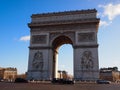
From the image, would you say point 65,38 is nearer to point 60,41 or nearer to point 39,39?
point 60,41

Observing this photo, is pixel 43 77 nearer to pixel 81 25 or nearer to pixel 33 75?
pixel 33 75

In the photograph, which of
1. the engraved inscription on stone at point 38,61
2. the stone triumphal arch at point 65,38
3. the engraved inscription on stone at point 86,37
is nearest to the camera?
the stone triumphal arch at point 65,38

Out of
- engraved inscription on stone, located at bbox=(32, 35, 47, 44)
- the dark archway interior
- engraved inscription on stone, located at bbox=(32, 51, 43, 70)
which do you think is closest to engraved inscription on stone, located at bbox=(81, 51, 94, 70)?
the dark archway interior

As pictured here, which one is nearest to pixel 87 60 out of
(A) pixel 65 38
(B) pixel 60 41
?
(A) pixel 65 38

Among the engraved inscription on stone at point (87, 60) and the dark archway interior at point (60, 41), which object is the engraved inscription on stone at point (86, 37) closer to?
the engraved inscription on stone at point (87, 60)

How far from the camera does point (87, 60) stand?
33.7 metres

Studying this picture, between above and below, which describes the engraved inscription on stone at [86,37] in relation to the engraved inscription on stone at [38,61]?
above

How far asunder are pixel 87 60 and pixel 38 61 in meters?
8.90

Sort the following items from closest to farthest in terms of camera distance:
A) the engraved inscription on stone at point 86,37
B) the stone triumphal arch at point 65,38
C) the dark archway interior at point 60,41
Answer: the stone triumphal arch at point 65,38 → the engraved inscription on stone at point 86,37 → the dark archway interior at point 60,41

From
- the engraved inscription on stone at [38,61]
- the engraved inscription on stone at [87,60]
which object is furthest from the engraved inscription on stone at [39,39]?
the engraved inscription on stone at [87,60]

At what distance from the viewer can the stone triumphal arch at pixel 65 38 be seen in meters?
A: 33.6

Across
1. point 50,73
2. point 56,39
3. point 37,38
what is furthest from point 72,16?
point 50,73

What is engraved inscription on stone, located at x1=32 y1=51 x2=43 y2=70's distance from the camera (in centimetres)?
3516

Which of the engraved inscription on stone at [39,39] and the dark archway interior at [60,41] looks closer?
the engraved inscription on stone at [39,39]
